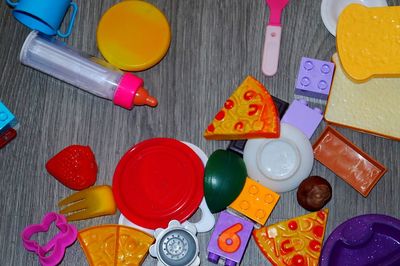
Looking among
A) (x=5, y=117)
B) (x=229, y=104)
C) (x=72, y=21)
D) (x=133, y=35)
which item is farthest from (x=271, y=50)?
(x=5, y=117)

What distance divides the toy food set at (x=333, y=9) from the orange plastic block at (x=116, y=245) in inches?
17.8

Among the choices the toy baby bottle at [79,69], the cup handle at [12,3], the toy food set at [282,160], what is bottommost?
the toy food set at [282,160]

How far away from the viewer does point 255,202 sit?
2.80 ft

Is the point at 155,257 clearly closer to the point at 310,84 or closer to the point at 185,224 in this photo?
the point at 185,224

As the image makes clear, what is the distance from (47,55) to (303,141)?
1.41 ft

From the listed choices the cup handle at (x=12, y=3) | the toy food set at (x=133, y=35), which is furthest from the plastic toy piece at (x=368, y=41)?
the cup handle at (x=12, y=3)

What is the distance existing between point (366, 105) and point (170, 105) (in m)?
0.31

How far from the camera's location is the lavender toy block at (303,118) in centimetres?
89

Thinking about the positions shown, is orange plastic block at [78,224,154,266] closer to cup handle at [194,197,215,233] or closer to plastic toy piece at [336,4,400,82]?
cup handle at [194,197,215,233]

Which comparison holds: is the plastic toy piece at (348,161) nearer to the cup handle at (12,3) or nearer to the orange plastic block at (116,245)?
the orange plastic block at (116,245)

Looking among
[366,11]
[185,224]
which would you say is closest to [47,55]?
[185,224]

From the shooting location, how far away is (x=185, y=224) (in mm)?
837

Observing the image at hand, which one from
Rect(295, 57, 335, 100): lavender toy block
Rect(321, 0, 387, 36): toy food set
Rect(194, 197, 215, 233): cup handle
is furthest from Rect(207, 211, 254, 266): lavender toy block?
Rect(321, 0, 387, 36): toy food set

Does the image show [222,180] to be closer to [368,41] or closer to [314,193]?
[314,193]
